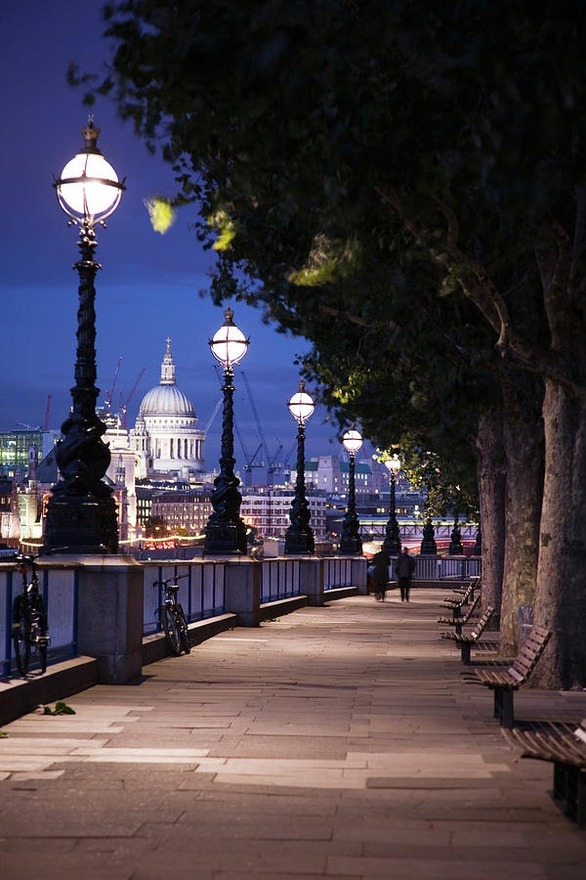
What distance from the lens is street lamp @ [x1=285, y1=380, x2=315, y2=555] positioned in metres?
41.5

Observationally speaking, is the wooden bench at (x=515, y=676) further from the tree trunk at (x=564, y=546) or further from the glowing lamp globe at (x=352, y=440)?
the glowing lamp globe at (x=352, y=440)

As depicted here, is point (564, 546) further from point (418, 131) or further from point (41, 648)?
point (418, 131)

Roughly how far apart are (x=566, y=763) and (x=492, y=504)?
2438 centimetres

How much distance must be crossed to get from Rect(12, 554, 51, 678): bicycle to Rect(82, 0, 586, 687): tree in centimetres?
409

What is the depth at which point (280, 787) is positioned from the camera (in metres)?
10.2

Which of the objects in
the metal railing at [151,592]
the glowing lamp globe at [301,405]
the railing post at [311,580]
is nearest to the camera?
the metal railing at [151,592]

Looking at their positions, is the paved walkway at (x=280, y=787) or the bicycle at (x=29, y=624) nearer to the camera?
the paved walkway at (x=280, y=787)

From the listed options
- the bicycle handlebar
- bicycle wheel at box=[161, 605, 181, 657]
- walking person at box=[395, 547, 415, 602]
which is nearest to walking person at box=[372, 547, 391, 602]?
walking person at box=[395, 547, 415, 602]

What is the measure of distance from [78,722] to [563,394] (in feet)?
21.0

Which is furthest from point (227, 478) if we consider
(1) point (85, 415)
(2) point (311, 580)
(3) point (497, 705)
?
(3) point (497, 705)

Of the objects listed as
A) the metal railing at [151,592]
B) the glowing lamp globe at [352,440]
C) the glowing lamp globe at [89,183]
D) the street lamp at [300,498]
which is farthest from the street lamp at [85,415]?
the glowing lamp globe at [352,440]

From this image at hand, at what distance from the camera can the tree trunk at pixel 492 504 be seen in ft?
99.5

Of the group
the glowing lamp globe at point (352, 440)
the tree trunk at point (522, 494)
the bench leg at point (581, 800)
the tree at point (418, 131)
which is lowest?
the bench leg at point (581, 800)

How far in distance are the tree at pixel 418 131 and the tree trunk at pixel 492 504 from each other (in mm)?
11994
